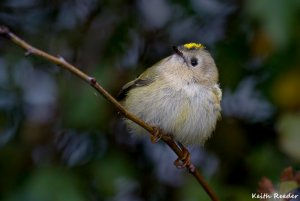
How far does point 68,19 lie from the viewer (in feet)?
11.3

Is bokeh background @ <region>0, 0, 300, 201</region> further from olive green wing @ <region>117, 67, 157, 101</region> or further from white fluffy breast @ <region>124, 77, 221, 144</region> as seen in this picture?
white fluffy breast @ <region>124, 77, 221, 144</region>

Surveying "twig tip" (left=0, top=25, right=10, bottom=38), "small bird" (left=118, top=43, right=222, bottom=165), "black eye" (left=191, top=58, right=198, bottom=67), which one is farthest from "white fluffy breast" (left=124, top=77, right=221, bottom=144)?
"twig tip" (left=0, top=25, right=10, bottom=38)

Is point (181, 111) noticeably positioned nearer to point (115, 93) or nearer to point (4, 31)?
point (115, 93)

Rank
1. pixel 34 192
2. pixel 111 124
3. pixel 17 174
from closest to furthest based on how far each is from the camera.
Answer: pixel 34 192
pixel 17 174
pixel 111 124

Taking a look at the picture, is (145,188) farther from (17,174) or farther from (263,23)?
(263,23)

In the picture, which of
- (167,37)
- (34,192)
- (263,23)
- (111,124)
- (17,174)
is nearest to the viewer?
(263,23)

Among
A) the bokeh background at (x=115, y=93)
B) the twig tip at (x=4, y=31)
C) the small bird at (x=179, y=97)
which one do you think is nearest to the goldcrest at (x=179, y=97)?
the small bird at (x=179, y=97)

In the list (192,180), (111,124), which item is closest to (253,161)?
(192,180)

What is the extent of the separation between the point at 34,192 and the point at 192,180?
840mm

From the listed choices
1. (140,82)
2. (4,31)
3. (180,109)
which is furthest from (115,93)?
(4,31)

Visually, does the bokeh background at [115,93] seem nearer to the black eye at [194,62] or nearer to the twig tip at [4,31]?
the black eye at [194,62]

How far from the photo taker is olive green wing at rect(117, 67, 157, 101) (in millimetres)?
3009

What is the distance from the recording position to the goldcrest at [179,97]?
2.80 meters

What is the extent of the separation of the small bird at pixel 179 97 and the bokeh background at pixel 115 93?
0.20 m
